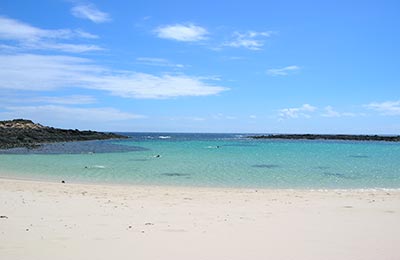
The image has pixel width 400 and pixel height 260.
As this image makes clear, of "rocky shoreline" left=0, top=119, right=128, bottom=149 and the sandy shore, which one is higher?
"rocky shoreline" left=0, top=119, right=128, bottom=149

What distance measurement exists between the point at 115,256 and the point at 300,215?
5540mm

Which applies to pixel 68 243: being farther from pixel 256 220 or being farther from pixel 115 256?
pixel 256 220

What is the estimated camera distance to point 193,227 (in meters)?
8.59

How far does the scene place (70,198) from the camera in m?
12.5

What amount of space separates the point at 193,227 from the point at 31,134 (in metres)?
64.1

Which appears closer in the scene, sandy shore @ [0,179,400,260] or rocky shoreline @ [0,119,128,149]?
sandy shore @ [0,179,400,260]

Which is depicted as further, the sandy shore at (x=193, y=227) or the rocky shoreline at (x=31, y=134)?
the rocky shoreline at (x=31, y=134)

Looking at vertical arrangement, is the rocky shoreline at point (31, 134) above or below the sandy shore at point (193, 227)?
above

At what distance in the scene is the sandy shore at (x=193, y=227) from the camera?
6.78 meters

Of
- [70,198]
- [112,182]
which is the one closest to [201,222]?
[70,198]

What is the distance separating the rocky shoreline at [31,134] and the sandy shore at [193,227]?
43113 mm

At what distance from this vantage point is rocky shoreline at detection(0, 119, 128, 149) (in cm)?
5641

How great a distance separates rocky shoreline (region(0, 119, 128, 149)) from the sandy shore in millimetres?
43113

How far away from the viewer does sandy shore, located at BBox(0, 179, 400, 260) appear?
22.2ft
